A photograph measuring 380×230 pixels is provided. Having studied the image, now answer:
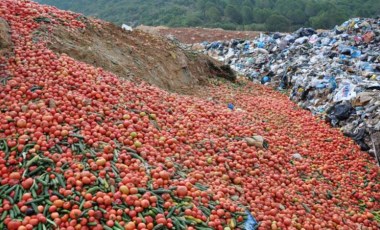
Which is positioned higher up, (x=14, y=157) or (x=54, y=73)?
(x=54, y=73)

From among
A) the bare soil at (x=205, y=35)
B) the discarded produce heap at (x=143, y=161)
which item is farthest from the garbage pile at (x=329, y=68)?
the bare soil at (x=205, y=35)

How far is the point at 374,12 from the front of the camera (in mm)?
41812

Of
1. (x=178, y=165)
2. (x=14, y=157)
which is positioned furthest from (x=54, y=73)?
(x=178, y=165)

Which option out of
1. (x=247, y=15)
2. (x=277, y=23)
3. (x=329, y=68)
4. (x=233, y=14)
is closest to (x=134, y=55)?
(x=329, y=68)

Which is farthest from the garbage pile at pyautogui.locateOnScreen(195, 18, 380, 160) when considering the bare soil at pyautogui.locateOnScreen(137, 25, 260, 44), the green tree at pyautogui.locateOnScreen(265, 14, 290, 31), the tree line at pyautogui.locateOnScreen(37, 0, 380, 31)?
the tree line at pyautogui.locateOnScreen(37, 0, 380, 31)

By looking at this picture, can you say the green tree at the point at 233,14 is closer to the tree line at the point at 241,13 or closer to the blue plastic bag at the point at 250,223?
the tree line at the point at 241,13

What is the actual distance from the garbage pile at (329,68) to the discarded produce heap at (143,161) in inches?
32.4

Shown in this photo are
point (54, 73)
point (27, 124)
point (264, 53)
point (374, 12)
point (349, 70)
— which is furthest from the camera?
point (374, 12)

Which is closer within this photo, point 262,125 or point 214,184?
point 214,184

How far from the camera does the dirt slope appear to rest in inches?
283

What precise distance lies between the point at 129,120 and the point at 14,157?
1.59 meters

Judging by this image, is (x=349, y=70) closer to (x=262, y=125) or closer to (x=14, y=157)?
(x=262, y=125)

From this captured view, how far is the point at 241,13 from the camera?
4497 cm

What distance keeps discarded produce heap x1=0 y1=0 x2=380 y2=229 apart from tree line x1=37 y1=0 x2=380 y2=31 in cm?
3322
